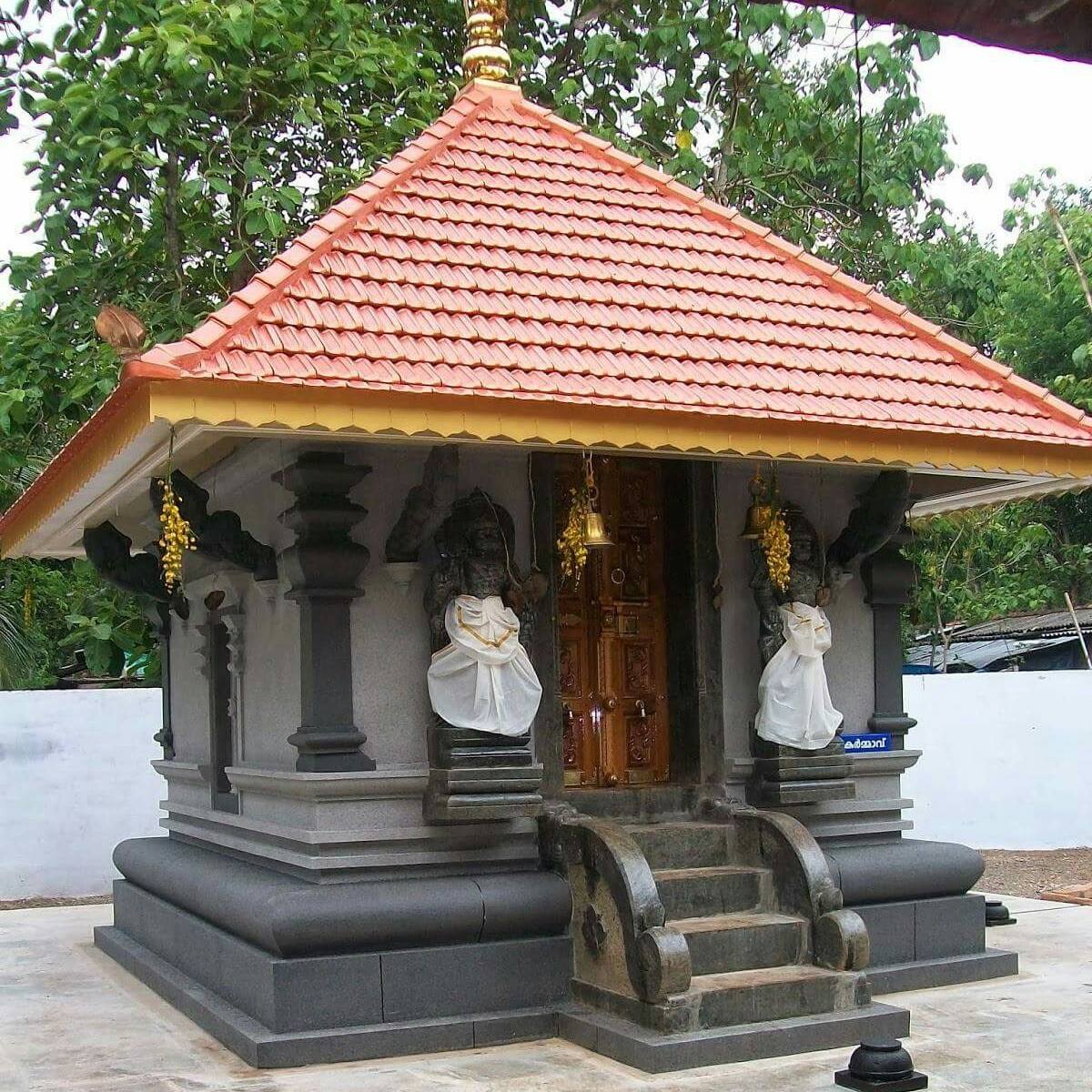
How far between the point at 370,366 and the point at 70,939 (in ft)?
19.1

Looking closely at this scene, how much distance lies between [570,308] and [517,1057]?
354 centimetres

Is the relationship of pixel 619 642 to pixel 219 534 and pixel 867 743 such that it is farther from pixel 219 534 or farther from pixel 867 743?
pixel 219 534

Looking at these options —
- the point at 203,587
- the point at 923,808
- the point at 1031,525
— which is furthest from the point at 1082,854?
the point at 203,587

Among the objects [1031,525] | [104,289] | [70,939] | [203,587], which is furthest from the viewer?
[1031,525]

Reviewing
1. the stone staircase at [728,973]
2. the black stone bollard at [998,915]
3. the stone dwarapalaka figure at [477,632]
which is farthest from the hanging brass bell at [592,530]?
the black stone bollard at [998,915]

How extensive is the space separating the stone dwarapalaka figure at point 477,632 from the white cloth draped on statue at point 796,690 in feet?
4.48

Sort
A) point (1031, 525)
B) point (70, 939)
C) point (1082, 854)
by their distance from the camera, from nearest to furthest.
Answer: point (70, 939) < point (1082, 854) < point (1031, 525)

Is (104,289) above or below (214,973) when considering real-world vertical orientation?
above

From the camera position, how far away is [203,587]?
29.8 feet

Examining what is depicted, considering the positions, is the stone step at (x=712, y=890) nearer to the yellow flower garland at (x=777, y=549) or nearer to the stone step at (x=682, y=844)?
the stone step at (x=682, y=844)

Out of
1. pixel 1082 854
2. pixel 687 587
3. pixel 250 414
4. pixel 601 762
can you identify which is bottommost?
pixel 1082 854

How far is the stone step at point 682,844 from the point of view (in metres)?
7.46

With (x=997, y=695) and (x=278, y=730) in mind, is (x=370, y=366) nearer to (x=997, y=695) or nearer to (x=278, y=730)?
(x=278, y=730)

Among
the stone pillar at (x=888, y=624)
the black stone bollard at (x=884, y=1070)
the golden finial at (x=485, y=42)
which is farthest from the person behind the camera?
the golden finial at (x=485, y=42)
